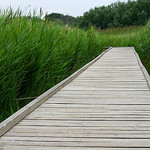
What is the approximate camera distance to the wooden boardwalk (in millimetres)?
1360

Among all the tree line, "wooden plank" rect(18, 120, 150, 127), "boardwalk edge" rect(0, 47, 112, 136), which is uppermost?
the tree line

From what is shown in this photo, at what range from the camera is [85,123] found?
169cm

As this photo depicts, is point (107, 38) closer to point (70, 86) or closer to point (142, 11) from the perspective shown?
point (70, 86)

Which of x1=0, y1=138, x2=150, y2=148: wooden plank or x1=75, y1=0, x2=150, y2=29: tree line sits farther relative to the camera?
x1=75, y1=0, x2=150, y2=29: tree line

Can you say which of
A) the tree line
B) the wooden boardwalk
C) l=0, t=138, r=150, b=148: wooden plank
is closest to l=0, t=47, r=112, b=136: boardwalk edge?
the wooden boardwalk

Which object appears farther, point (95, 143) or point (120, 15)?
point (120, 15)

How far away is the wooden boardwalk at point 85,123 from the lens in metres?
1.36

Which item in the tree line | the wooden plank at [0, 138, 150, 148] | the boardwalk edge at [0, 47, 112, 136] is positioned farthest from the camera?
the tree line

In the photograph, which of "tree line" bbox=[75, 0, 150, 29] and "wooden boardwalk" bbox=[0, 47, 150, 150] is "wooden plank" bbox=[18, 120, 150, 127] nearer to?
"wooden boardwalk" bbox=[0, 47, 150, 150]

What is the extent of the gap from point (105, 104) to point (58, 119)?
0.53 metres

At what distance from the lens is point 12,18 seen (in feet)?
9.69

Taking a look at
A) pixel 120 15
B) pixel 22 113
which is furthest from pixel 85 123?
pixel 120 15

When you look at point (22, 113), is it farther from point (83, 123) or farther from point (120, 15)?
point (120, 15)

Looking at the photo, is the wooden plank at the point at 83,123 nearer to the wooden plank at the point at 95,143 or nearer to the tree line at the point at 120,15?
the wooden plank at the point at 95,143
